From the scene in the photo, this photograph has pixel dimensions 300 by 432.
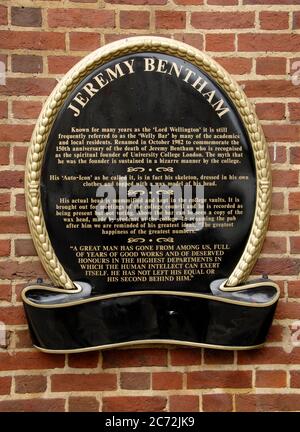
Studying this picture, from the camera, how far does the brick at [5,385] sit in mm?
2518

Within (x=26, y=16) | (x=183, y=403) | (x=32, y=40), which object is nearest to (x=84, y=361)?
(x=183, y=403)

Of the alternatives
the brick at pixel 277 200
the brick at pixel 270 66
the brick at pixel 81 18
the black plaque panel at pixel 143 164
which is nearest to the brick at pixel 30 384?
the black plaque panel at pixel 143 164

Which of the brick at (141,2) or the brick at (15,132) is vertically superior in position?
the brick at (141,2)

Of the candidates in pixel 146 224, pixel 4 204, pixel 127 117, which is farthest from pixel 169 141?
pixel 4 204

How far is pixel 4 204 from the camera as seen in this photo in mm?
2480

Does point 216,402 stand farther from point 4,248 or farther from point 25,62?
point 25,62

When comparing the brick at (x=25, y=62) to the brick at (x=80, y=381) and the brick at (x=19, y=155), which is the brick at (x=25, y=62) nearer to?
the brick at (x=19, y=155)

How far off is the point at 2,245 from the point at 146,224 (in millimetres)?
647

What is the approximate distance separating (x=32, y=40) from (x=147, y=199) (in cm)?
86

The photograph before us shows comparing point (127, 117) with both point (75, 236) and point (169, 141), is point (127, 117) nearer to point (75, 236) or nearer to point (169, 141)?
point (169, 141)

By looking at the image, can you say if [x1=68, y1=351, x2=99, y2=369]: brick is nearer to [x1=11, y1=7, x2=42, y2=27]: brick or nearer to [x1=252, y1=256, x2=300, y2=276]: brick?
[x1=252, y1=256, x2=300, y2=276]: brick

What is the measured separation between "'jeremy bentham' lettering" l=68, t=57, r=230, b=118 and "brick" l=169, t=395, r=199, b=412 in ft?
4.19

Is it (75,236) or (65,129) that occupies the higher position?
(65,129)

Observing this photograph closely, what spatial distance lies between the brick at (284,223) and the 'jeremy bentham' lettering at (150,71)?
20.8 inches
